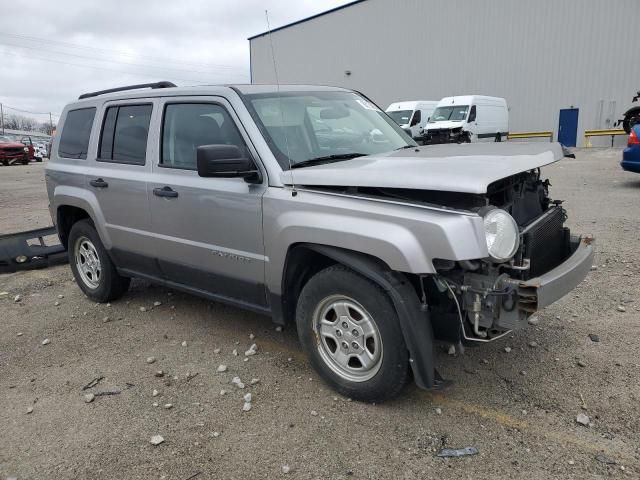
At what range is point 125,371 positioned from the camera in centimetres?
375

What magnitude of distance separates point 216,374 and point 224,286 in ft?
2.05

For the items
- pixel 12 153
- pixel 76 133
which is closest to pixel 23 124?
pixel 12 153

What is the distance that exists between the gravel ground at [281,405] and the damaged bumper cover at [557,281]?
686 millimetres

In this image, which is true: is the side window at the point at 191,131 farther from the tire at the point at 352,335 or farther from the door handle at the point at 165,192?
the tire at the point at 352,335

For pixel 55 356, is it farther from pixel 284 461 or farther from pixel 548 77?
pixel 548 77

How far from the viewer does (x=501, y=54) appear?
95.9 ft

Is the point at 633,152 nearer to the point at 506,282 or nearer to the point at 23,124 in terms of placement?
the point at 506,282

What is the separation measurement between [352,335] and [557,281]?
119cm

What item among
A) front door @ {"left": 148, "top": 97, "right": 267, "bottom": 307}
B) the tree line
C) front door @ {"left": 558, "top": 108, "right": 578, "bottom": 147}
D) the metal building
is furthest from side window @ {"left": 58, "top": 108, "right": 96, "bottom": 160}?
the tree line

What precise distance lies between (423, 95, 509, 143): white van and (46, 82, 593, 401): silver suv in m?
18.5

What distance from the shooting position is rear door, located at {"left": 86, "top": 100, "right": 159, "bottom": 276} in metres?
4.28

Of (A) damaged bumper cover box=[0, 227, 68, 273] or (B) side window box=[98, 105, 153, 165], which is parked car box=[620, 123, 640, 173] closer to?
(B) side window box=[98, 105, 153, 165]

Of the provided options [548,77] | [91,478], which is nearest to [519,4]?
[548,77]

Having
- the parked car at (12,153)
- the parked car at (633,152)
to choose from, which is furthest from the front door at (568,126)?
the parked car at (12,153)
